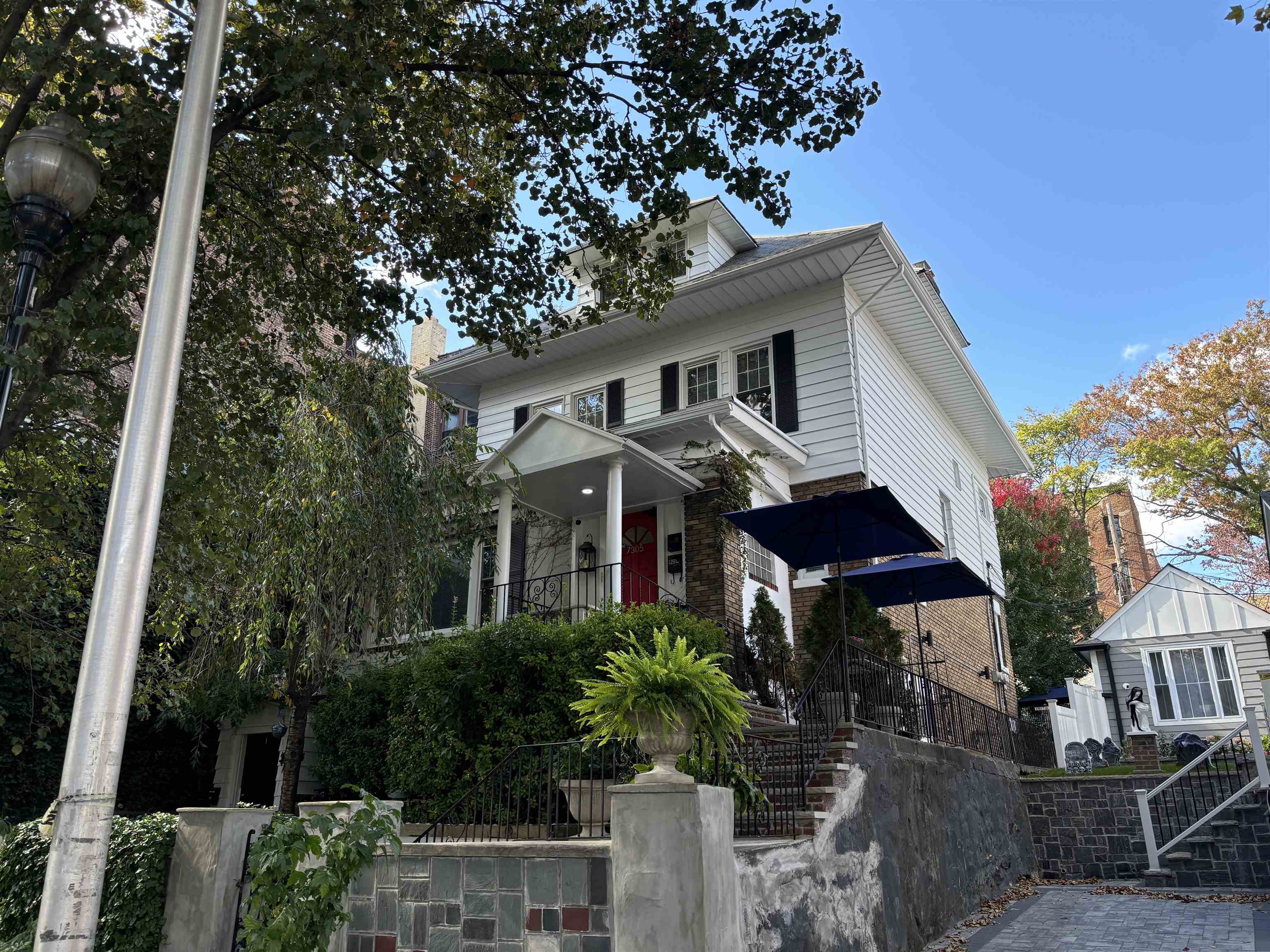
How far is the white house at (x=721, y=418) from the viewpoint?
13.1m

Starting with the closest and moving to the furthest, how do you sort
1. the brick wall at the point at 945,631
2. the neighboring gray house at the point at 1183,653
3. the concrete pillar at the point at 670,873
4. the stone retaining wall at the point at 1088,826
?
the concrete pillar at the point at 670,873 < the stone retaining wall at the point at 1088,826 < the brick wall at the point at 945,631 < the neighboring gray house at the point at 1183,653

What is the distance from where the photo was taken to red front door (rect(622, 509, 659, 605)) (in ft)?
44.8

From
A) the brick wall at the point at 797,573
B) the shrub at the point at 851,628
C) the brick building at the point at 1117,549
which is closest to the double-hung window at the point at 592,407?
the brick wall at the point at 797,573

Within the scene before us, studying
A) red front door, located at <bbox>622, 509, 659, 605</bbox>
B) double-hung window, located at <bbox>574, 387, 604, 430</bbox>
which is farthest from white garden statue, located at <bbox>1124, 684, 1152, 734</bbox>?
double-hung window, located at <bbox>574, 387, 604, 430</bbox>

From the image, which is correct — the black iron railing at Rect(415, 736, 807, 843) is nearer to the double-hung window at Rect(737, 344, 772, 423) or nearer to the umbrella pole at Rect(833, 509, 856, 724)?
the umbrella pole at Rect(833, 509, 856, 724)

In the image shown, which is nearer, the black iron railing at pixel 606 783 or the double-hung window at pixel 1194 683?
the black iron railing at pixel 606 783

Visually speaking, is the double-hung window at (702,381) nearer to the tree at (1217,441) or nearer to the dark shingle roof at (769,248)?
the dark shingle roof at (769,248)

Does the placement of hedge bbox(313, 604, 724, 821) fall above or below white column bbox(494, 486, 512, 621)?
below

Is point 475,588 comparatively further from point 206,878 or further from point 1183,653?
point 1183,653

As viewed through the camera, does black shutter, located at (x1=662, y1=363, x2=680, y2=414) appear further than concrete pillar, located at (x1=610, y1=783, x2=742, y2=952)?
Yes

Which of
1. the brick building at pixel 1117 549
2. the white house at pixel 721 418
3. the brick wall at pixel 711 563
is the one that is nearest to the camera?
the brick wall at pixel 711 563

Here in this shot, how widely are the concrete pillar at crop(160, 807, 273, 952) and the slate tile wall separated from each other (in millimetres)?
827

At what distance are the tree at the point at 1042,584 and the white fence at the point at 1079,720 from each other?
27.2 feet

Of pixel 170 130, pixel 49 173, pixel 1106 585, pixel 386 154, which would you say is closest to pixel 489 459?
pixel 386 154
